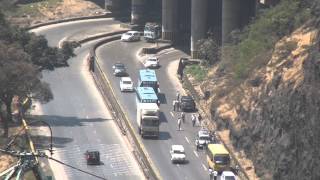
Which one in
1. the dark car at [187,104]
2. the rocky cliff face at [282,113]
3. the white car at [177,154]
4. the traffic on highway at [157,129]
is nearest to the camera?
the rocky cliff face at [282,113]

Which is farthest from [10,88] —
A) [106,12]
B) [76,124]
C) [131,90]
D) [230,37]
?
[106,12]

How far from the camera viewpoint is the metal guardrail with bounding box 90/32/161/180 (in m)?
71.6

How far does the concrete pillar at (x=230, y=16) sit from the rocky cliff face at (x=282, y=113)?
901 inches

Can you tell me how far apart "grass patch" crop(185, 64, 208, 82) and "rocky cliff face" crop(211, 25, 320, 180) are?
15.5m

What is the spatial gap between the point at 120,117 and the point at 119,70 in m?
21.2

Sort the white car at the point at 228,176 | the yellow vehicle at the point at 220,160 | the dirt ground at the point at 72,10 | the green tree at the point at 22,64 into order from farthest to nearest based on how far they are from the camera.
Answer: the dirt ground at the point at 72,10, the green tree at the point at 22,64, the yellow vehicle at the point at 220,160, the white car at the point at 228,176

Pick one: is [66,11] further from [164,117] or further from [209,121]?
[209,121]

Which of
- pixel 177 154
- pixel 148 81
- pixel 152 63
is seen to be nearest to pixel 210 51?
pixel 152 63

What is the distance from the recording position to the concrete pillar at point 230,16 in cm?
11012

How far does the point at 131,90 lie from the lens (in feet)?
334

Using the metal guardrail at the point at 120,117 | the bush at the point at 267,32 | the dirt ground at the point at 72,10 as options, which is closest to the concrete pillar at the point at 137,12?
the dirt ground at the point at 72,10

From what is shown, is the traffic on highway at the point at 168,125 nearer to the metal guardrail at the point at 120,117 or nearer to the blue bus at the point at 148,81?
the blue bus at the point at 148,81

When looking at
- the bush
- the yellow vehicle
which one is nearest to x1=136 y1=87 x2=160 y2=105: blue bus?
the bush

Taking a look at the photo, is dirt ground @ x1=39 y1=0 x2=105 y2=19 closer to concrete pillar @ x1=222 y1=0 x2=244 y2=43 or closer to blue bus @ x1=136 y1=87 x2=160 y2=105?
concrete pillar @ x1=222 y1=0 x2=244 y2=43
